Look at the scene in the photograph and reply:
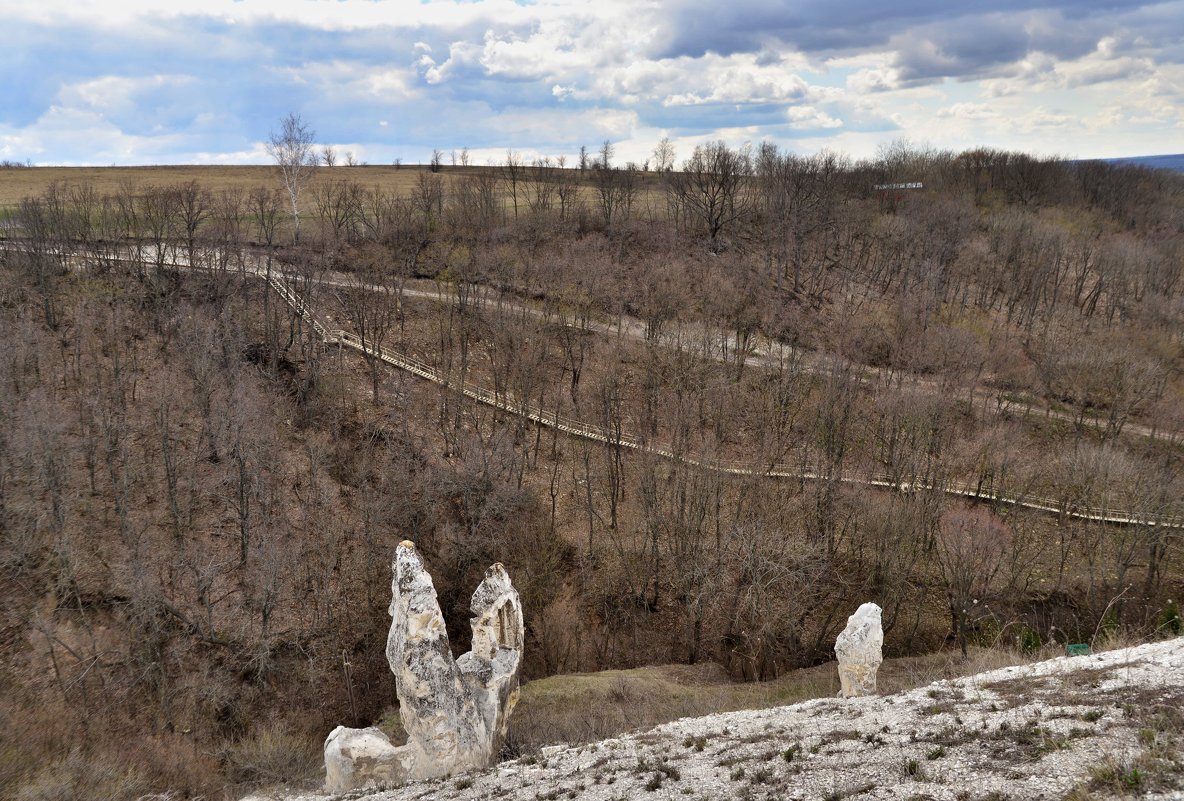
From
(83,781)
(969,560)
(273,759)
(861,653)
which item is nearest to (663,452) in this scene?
(969,560)

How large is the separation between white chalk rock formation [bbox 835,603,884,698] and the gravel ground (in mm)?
3113

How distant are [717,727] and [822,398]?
2758 centimetres

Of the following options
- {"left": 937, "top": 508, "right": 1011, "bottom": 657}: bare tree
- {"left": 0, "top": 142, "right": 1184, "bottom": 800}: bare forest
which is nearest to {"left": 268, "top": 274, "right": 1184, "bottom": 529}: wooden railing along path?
{"left": 0, "top": 142, "right": 1184, "bottom": 800}: bare forest

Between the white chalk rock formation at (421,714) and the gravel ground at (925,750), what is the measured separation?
35.8 inches

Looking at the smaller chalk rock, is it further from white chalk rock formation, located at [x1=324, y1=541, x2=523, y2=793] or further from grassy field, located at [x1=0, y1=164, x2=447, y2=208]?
grassy field, located at [x1=0, y1=164, x2=447, y2=208]

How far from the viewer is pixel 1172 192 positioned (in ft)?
333

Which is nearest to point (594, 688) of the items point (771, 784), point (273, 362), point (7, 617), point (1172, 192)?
point (771, 784)

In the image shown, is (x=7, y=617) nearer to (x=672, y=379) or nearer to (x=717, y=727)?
(x=717, y=727)

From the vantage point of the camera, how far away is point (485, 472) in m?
34.1

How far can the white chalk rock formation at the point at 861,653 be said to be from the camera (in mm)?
20531

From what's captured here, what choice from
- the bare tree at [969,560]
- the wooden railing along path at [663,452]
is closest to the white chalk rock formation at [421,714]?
the wooden railing along path at [663,452]

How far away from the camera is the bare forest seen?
2667cm

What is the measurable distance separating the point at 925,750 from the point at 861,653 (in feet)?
25.0

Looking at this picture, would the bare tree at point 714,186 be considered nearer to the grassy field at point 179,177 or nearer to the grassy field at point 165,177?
the grassy field at point 179,177
